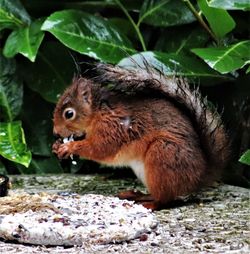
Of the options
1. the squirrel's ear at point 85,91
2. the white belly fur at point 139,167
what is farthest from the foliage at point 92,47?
the white belly fur at point 139,167

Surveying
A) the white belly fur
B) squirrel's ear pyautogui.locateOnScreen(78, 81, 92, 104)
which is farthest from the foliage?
the white belly fur

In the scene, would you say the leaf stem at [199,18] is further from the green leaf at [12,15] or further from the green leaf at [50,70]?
the green leaf at [12,15]

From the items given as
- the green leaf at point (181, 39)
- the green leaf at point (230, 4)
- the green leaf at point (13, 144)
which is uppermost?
the green leaf at point (230, 4)

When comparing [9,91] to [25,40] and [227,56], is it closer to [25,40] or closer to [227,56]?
[25,40]

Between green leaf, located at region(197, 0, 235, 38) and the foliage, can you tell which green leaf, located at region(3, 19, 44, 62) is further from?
green leaf, located at region(197, 0, 235, 38)

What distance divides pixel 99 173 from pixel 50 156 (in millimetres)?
335

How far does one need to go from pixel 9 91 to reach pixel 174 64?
1.04m

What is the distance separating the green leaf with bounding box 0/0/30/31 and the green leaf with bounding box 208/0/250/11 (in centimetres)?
122

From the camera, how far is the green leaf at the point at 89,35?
3.96 m

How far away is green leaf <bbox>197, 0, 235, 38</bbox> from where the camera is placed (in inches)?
148

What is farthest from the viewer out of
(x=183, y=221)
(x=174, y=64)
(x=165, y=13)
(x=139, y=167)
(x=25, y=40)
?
(x=165, y=13)

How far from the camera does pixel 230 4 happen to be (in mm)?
3570

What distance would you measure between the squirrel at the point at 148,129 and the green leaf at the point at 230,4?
42 centimetres

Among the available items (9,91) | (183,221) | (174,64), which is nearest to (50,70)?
(9,91)
